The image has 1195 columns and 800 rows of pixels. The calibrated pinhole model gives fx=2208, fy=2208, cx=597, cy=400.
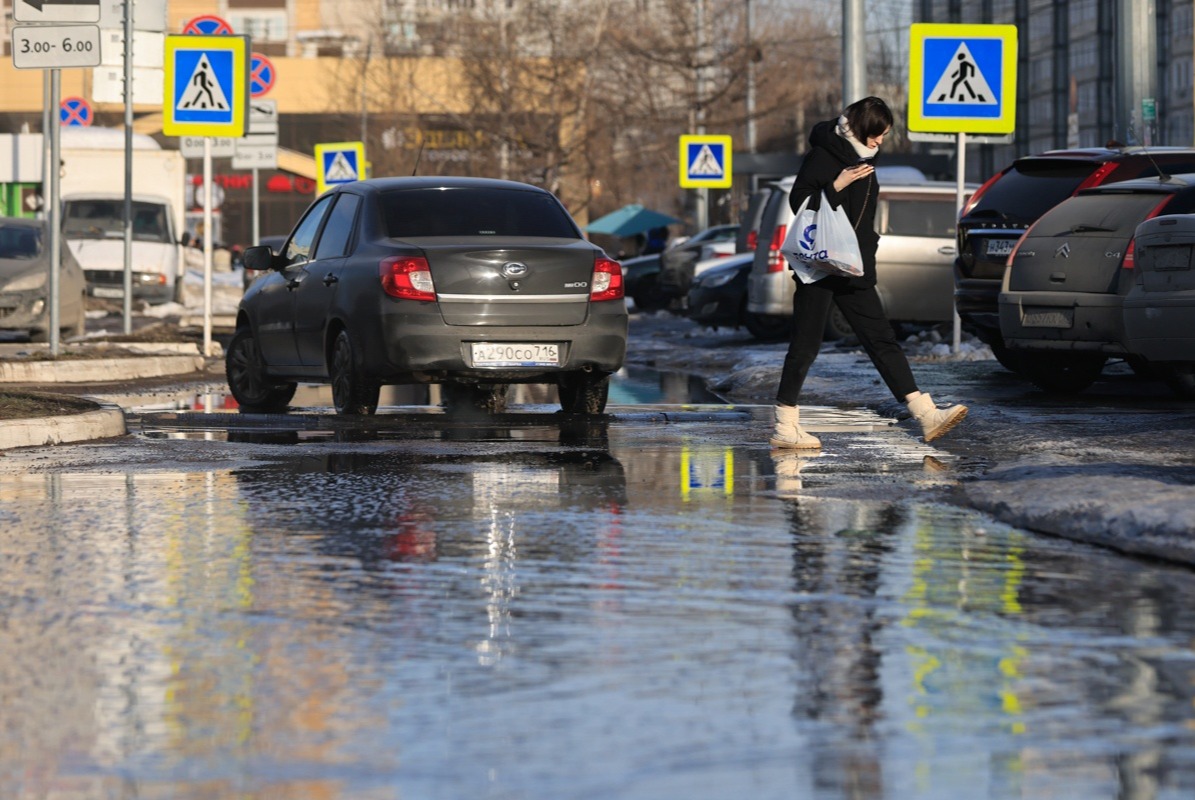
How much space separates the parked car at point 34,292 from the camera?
24672mm

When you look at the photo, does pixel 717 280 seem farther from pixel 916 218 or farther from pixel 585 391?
pixel 585 391

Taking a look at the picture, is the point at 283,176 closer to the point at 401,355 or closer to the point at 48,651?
the point at 401,355

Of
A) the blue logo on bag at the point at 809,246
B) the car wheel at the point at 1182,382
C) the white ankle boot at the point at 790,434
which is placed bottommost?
the white ankle boot at the point at 790,434

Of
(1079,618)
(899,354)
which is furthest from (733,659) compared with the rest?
(899,354)

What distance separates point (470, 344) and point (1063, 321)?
430 cm

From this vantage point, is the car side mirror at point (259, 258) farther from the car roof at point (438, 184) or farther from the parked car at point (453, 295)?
the car roof at point (438, 184)

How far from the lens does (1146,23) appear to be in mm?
21219

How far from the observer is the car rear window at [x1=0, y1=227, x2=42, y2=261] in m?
26.7

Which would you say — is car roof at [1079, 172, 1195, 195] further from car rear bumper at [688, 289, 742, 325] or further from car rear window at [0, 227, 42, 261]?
car rear window at [0, 227, 42, 261]

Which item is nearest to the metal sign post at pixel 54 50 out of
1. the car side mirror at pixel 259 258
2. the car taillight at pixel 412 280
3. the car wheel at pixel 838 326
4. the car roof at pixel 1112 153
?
the car side mirror at pixel 259 258

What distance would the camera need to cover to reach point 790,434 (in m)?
11.5

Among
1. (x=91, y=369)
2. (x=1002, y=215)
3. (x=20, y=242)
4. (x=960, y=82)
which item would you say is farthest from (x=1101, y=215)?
(x=20, y=242)

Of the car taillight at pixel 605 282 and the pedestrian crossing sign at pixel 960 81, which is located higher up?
the pedestrian crossing sign at pixel 960 81

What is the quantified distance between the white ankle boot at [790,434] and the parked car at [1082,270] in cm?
353
